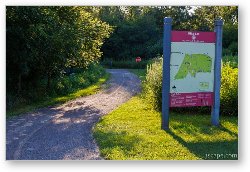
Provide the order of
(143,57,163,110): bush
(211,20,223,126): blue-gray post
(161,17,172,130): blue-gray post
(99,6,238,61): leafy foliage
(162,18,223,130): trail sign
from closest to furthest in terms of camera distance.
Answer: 1. (161,17,172,130): blue-gray post
2. (162,18,223,130): trail sign
3. (211,20,223,126): blue-gray post
4. (143,57,163,110): bush
5. (99,6,238,61): leafy foliage

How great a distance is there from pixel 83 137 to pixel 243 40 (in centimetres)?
391

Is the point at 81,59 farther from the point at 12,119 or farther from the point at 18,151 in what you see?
the point at 18,151

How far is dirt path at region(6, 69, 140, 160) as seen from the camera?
24.4 feet

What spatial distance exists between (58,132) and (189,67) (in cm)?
334

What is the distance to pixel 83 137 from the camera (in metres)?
8.67

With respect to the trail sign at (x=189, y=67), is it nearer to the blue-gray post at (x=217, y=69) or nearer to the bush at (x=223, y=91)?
the blue-gray post at (x=217, y=69)

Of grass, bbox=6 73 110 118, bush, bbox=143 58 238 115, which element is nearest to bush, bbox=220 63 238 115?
bush, bbox=143 58 238 115

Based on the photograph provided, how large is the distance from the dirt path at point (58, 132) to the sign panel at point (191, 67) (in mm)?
2299

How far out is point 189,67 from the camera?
9.07 meters

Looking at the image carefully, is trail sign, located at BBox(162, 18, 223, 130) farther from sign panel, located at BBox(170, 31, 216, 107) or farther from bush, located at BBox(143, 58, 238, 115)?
bush, located at BBox(143, 58, 238, 115)

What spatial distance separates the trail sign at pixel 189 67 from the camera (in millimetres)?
8906
